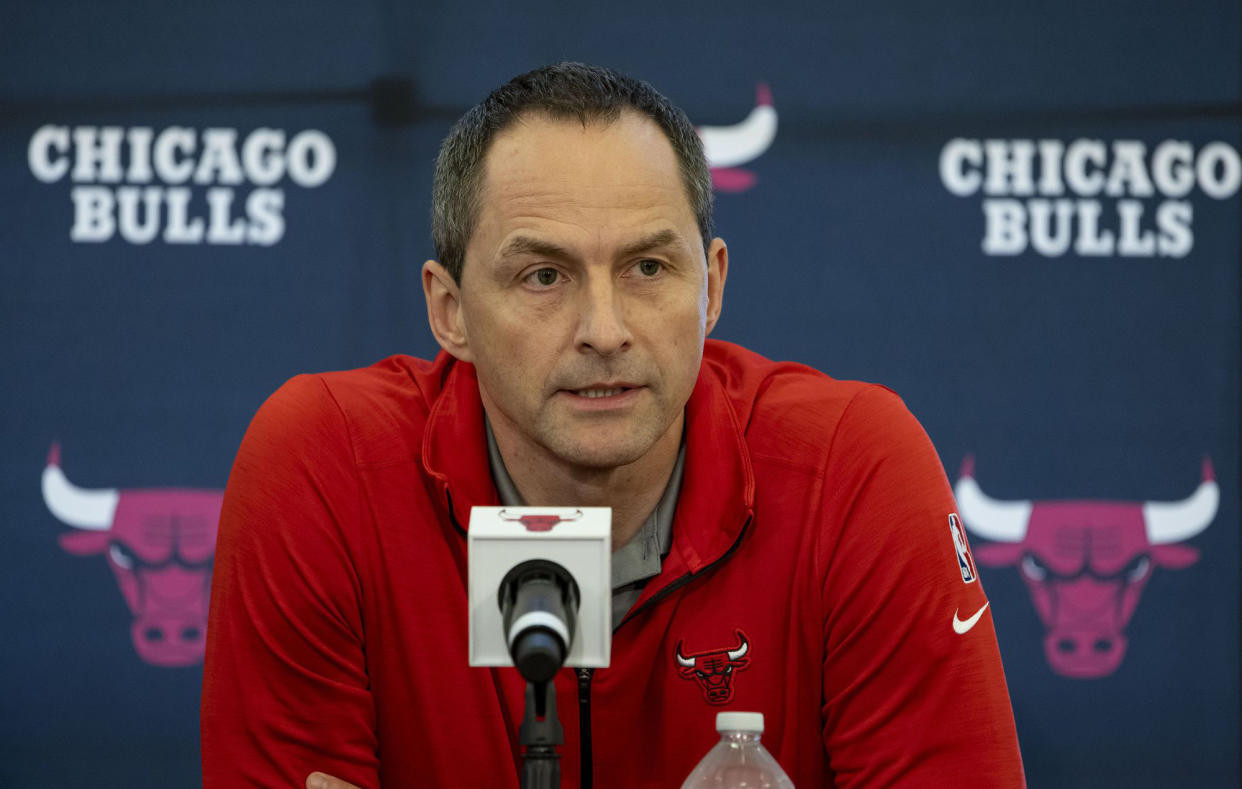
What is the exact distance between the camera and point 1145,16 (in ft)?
9.08

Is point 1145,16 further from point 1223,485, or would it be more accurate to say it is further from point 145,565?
point 145,565

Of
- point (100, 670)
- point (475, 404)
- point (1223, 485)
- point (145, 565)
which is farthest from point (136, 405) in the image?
point (1223, 485)

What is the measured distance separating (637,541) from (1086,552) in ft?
4.92

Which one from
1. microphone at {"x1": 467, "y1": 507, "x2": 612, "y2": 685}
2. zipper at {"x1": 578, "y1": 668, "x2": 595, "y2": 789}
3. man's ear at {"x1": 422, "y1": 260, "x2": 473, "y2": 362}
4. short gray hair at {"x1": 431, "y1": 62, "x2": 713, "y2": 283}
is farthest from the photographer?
man's ear at {"x1": 422, "y1": 260, "x2": 473, "y2": 362}

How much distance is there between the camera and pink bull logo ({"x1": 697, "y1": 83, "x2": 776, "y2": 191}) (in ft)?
8.83

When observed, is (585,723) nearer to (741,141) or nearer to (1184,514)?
(741,141)

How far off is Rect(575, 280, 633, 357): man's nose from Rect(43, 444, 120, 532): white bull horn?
162 centimetres

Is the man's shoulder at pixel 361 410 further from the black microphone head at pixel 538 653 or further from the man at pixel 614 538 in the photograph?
the black microphone head at pixel 538 653

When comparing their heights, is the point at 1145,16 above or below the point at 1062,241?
above

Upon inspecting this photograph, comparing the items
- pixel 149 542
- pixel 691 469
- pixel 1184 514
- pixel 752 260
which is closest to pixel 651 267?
pixel 691 469

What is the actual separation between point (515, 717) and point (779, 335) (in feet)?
4.63

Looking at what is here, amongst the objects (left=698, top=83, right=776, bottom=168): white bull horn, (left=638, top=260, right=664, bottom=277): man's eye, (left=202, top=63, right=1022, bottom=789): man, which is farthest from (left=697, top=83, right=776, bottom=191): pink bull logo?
(left=638, top=260, right=664, bottom=277): man's eye

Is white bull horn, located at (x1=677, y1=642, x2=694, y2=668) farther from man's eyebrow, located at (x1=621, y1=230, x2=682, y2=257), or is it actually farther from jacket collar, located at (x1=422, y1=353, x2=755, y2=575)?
man's eyebrow, located at (x1=621, y1=230, x2=682, y2=257)

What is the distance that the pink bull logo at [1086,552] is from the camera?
2676 millimetres
